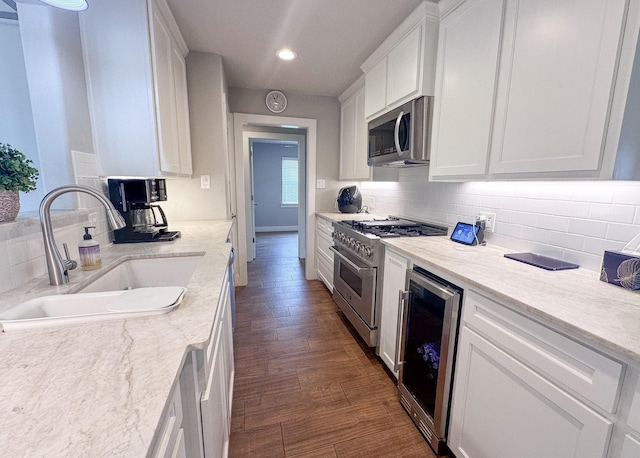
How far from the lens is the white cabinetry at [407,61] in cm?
172

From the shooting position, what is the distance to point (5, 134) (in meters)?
1.38

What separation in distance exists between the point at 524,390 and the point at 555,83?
115cm

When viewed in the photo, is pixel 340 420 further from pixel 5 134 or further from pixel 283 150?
pixel 283 150

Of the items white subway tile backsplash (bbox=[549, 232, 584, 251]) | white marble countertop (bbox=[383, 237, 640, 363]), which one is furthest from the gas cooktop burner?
white subway tile backsplash (bbox=[549, 232, 584, 251])

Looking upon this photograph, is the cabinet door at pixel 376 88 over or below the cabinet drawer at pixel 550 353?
over

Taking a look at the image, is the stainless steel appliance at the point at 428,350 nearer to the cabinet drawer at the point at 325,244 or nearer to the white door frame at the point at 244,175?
the cabinet drawer at the point at 325,244

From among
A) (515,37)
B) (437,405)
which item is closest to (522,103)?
(515,37)

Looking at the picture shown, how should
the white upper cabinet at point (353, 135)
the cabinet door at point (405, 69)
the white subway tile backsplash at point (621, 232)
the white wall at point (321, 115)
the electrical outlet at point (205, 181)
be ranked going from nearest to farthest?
1. the white subway tile backsplash at point (621, 232)
2. the cabinet door at point (405, 69)
3. the electrical outlet at point (205, 181)
4. the white upper cabinet at point (353, 135)
5. the white wall at point (321, 115)

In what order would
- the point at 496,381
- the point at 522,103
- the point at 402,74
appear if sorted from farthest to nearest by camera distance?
the point at 402,74 → the point at 522,103 → the point at 496,381

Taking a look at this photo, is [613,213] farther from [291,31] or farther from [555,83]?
[291,31]

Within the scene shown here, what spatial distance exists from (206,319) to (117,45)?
171cm

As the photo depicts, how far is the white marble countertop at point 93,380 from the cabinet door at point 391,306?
3.72ft

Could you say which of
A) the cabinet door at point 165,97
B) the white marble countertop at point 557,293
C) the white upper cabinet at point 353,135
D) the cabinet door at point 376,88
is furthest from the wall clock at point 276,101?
the white marble countertop at point 557,293

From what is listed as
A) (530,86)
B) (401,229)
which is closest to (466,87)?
(530,86)
